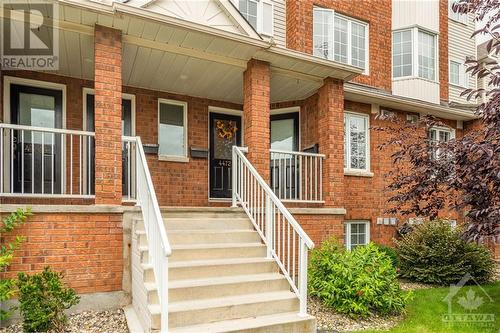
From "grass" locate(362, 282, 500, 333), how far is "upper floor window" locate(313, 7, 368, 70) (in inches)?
243

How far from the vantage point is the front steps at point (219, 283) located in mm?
4066

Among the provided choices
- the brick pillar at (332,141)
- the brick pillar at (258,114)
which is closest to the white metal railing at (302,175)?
the brick pillar at (332,141)

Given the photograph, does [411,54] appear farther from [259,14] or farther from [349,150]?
[259,14]

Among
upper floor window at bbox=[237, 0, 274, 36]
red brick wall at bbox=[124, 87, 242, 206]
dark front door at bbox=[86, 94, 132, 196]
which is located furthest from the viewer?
upper floor window at bbox=[237, 0, 274, 36]

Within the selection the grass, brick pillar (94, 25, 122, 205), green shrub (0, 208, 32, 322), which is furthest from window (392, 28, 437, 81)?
green shrub (0, 208, 32, 322)

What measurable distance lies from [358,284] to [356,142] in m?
4.88

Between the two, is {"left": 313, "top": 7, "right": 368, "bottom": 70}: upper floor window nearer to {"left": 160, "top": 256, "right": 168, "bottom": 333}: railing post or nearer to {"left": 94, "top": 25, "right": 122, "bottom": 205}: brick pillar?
{"left": 94, "top": 25, "right": 122, "bottom": 205}: brick pillar

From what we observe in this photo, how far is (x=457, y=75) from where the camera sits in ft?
40.2

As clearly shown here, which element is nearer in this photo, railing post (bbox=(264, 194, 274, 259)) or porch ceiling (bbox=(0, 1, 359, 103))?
porch ceiling (bbox=(0, 1, 359, 103))

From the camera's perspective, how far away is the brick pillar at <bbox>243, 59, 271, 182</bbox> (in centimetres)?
648

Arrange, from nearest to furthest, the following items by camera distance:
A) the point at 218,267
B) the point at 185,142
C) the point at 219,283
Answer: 1. the point at 219,283
2. the point at 218,267
3. the point at 185,142

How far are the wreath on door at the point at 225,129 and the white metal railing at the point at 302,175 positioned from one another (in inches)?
45.6

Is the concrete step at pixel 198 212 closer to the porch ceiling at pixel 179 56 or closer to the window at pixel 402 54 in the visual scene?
the porch ceiling at pixel 179 56

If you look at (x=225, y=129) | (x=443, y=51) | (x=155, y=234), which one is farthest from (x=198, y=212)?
(x=443, y=51)
